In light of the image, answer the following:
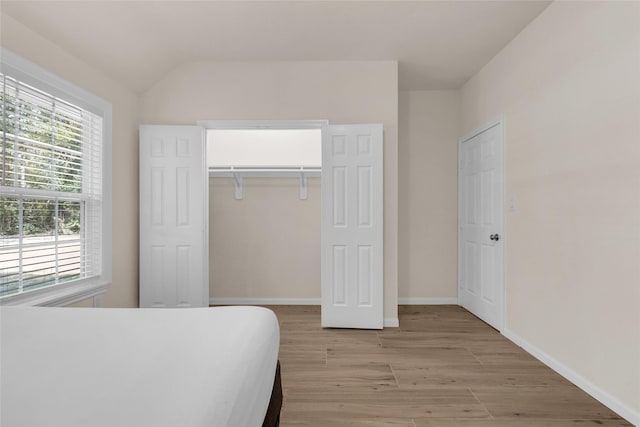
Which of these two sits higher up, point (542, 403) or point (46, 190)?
point (46, 190)

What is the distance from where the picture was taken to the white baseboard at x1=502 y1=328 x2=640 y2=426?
6.41ft

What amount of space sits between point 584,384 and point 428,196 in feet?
8.54

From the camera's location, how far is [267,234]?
4.52m

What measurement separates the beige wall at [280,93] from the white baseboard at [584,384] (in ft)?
4.19

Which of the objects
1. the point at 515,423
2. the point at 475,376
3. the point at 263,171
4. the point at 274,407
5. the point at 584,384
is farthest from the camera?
the point at 263,171

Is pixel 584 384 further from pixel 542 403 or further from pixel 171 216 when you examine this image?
pixel 171 216

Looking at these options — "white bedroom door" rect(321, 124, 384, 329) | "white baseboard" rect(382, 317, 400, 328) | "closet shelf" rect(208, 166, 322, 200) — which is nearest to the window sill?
"closet shelf" rect(208, 166, 322, 200)

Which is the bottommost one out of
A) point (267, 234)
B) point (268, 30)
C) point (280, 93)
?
point (267, 234)

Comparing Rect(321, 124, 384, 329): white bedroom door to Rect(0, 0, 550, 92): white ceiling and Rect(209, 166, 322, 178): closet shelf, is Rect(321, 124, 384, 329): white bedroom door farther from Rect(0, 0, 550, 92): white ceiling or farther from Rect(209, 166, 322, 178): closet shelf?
A: Rect(209, 166, 322, 178): closet shelf

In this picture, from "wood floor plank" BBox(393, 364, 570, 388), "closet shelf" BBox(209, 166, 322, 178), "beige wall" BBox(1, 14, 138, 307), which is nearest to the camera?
"wood floor plank" BBox(393, 364, 570, 388)

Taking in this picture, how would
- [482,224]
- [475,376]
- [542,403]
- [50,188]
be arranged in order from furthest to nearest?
[482,224], [50,188], [475,376], [542,403]

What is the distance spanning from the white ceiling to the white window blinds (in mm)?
494

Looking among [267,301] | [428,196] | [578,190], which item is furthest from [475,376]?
[267,301]

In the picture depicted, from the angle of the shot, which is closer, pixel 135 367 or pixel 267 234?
pixel 135 367
